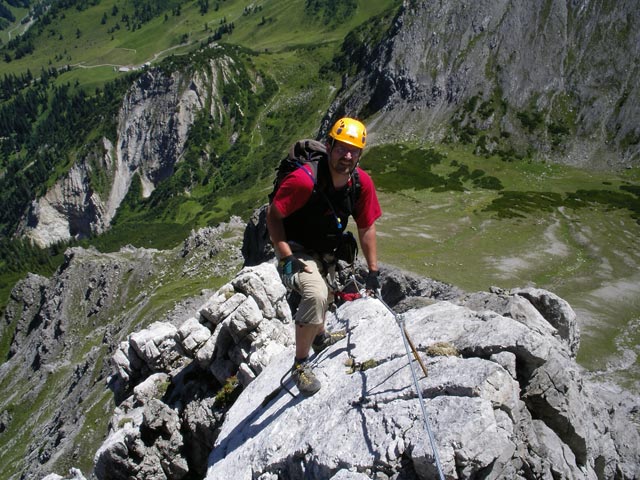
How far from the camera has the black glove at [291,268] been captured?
1166 centimetres

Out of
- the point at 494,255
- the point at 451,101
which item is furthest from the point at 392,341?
the point at 451,101

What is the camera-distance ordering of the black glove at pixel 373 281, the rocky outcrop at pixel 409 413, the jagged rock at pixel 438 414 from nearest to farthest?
1. the jagged rock at pixel 438 414
2. the rocky outcrop at pixel 409 413
3. the black glove at pixel 373 281

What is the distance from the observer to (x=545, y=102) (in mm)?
134125

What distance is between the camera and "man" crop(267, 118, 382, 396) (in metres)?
11.1

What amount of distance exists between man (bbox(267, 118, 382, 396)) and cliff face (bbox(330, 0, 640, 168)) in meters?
122

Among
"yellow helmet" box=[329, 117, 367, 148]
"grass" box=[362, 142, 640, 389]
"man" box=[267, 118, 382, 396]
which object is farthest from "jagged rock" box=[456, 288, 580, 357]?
"grass" box=[362, 142, 640, 389]

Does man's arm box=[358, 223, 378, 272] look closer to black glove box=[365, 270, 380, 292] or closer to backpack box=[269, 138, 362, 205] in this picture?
black glove box=[365, 270, 380, 292]

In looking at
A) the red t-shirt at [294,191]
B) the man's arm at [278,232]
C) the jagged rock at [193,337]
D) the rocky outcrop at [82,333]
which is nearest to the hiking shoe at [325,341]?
the man's arm at [278,232]

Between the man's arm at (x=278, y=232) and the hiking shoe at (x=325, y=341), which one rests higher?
the man's arm at (x=278, y=232)

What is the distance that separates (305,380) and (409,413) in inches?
138

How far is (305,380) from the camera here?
12.7m

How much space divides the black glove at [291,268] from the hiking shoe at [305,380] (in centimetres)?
254

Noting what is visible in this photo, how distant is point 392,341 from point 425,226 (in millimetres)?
59998

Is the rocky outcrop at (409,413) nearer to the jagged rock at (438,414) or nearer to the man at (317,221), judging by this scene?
the jagged rock at (438,414)
